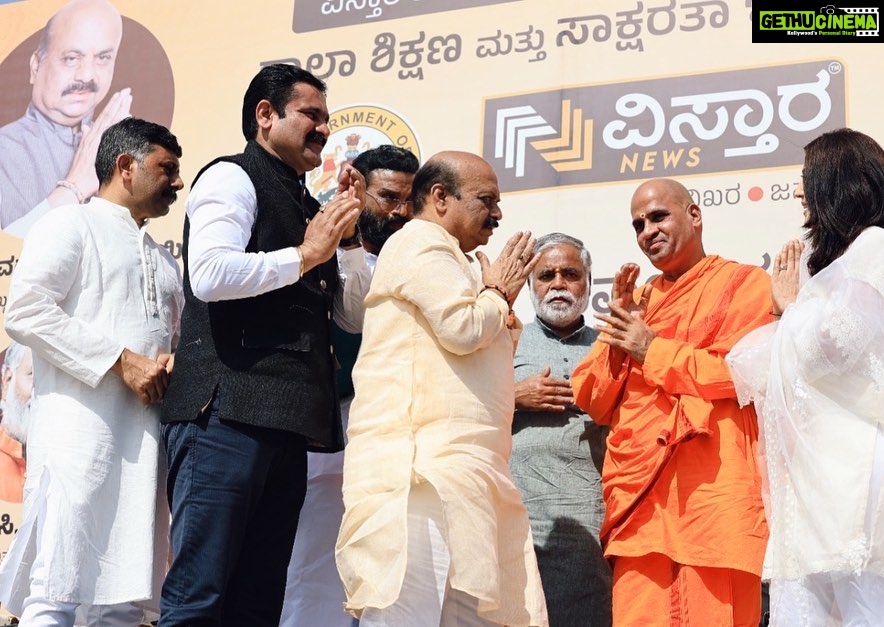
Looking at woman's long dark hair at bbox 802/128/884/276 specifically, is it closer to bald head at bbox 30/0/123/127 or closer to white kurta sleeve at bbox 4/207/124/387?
white kurta sleeve at bbox 4/207/124/387

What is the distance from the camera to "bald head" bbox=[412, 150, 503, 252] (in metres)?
3.04

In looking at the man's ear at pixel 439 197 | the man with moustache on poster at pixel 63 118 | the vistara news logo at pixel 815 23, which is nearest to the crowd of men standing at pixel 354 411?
the man's ear at pixel 439 197

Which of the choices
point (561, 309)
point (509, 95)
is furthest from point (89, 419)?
point (509, 95)

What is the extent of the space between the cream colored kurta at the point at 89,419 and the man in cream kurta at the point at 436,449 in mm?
633

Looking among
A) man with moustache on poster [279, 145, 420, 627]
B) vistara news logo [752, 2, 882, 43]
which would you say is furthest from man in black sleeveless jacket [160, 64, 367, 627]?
vistara news logo [752, 2, 882, 43]

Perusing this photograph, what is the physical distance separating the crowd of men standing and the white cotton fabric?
0.04m

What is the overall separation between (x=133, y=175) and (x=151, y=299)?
15.4 inches

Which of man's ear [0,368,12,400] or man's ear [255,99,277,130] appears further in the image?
man's ear [0,368,12,400]

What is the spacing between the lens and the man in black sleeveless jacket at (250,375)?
2750mm

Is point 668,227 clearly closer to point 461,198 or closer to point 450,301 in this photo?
point 461,198

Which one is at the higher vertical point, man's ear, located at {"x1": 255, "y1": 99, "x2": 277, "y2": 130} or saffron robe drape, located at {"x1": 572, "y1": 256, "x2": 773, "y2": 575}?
man's ear, located at {"x1": 255, "y1": 99, "x2": 277, "y2": 130}

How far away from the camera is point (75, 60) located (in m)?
5.55

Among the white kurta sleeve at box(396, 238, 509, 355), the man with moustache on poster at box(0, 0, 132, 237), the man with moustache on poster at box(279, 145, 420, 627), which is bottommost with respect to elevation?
the man with moustache on poster at box(279, 145, 420, 627)

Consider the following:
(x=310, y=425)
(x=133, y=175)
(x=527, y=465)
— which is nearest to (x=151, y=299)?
(x=133, y=175)
